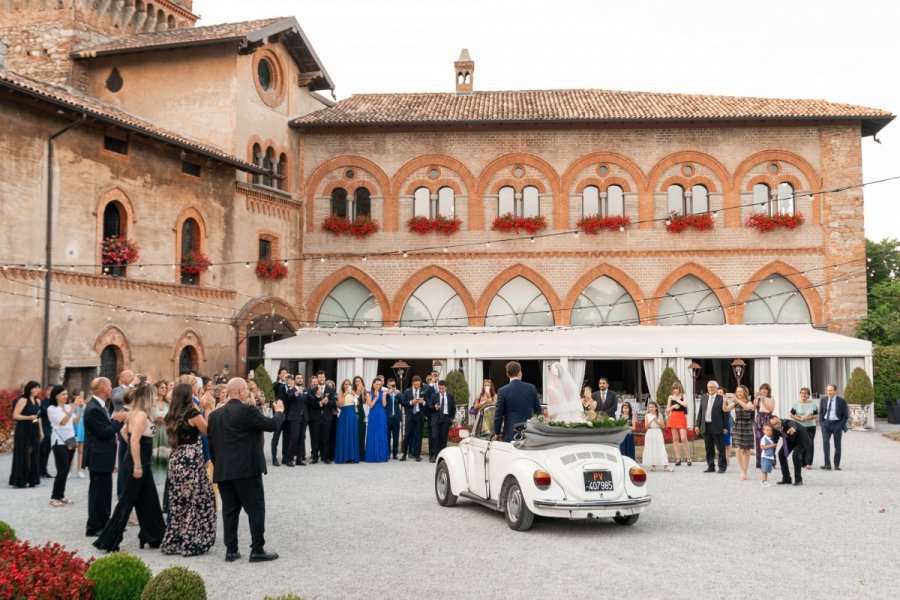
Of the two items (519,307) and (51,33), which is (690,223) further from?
(51,33)

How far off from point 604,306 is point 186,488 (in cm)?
2043

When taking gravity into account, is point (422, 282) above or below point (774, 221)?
below

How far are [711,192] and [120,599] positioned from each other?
81.1 feet

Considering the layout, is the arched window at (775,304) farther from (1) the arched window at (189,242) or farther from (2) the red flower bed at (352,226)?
(1) the arched window at (189,242)

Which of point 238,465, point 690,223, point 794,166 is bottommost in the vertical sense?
point 238,465

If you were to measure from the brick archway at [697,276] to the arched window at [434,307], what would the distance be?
5848 mm

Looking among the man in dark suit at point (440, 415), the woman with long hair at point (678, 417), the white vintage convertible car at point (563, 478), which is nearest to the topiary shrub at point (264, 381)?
the man in dark suit at point (440, 415)

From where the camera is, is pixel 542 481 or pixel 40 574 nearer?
pixel 40 574

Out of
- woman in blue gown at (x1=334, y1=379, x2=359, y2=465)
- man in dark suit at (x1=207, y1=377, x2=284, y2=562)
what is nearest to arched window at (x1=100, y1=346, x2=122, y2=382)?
woman in blue gown at (x1=334, y1=379, x2=359, y2=465)

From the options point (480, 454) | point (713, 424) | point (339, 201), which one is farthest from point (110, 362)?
point (713, 424)

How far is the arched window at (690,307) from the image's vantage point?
88.7ft

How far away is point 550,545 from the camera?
8.52m

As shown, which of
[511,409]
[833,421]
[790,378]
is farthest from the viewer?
[790,378]

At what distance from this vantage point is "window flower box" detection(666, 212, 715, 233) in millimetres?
26953
